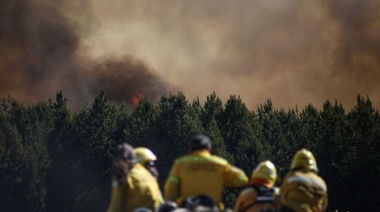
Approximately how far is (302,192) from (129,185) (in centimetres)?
335

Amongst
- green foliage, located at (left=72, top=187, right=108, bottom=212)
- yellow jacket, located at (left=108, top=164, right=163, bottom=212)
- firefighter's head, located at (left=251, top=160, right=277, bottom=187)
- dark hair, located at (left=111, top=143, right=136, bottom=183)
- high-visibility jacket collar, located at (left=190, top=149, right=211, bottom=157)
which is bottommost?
yellow jacket, located at (left=108, top=164, right=163, bottom=212)

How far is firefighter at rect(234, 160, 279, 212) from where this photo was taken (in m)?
20.6

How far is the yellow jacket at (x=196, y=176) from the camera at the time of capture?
60.9ft

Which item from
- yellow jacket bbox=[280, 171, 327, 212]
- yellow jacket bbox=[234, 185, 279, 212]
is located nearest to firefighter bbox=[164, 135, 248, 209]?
yellow jacket bbox=[280, 171, 327, 212]

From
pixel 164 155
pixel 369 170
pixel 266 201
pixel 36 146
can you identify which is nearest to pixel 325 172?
pixel 369 170

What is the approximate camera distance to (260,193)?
20.8 m

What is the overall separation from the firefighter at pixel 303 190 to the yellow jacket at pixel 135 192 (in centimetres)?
258

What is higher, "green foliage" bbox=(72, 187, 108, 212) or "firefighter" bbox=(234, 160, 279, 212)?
"green foliage" bbox=(72, 187, 108, 212)

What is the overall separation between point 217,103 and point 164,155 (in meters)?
16.2

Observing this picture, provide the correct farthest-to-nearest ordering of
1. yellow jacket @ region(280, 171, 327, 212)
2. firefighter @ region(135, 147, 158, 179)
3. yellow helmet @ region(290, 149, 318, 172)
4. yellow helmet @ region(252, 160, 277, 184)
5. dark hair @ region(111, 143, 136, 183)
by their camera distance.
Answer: yellow helmet @ region(252, 160, 277, 184)
firefighter @ region(135, 147, 158, 179)
yellow helmet @ region(290, 149, 318, 172)
yellow jacket @ region(280, 171, 327, 212)
dark hair @ region(111, 143, 136, 183)

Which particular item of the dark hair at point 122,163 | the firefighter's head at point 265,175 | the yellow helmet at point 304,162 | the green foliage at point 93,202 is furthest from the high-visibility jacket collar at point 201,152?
the green foliage at point 93,202

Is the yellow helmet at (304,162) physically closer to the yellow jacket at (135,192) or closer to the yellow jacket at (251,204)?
the yellow jacket at (251,204)

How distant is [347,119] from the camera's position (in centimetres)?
9050

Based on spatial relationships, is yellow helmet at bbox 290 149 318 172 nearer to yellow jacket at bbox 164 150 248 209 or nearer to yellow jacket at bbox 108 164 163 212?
yellow jacket at bbox 164 150 248 209
